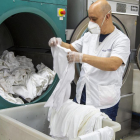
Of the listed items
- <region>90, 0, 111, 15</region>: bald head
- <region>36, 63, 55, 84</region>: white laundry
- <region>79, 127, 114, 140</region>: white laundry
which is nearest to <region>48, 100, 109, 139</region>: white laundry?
<region>79, 127, 114, 140</region>: white laundry

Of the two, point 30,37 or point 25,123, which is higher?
point 30,37

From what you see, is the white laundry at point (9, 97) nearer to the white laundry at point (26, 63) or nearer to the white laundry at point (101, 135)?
the white laundry at point (26, 63)

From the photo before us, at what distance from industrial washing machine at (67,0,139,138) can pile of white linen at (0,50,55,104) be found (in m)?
0.34

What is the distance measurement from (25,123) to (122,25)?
1559mm

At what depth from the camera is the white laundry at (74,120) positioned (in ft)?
5.32

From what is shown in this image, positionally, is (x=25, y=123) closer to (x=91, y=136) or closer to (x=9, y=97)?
(x=9, y=97)

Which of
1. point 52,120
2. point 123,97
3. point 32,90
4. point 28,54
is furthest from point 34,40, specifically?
point 123,97

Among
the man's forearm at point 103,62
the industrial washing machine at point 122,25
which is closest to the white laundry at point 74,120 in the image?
the man's forearm at point 103,62

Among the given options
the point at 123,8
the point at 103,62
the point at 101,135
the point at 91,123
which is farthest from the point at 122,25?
the point at 101,135

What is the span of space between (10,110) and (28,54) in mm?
921

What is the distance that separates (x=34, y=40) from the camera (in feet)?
8.50

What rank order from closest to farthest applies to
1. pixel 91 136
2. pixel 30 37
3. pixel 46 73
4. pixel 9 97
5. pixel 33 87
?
pixel 91 136 < pixel 9 97 < pixel 33 87 < pixel 46 73 < pixel 30 37

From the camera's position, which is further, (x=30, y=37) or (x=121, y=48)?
(x=30, y=37)

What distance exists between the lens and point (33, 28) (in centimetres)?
249
